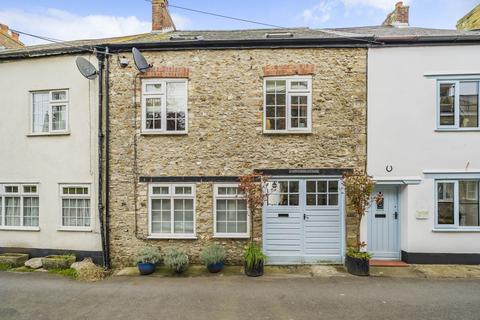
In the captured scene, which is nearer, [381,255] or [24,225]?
[381,255]

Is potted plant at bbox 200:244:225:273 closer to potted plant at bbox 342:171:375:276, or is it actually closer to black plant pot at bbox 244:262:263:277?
black plant pot at bbox 244:262:263:277

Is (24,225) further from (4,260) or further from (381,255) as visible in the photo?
(381,255)

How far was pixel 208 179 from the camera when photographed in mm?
8969

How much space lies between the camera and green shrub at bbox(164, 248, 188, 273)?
8148mm

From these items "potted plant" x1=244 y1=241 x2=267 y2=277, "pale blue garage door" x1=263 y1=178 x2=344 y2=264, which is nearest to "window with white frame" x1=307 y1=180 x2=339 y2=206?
"pale blue garage door" x1=263 y1=178 x2=344 y2=264

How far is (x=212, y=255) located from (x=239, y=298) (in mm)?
1875

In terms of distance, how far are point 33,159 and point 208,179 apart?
615 centimetres

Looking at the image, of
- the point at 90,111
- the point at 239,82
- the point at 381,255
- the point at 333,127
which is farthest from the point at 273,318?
the point at 90,111

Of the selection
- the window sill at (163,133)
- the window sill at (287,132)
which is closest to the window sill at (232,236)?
the window sill at (287,132)

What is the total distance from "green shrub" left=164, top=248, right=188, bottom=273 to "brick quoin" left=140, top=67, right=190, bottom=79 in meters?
5.53

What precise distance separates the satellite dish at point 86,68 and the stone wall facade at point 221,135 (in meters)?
0.56

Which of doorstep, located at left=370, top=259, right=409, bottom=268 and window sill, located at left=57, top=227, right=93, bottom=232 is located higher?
window sill, located at left=57, top=227, right=93, bottom=232

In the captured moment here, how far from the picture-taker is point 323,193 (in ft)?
29.3

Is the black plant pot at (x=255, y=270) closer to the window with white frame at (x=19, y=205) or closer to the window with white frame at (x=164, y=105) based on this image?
the window with white frame at (x=164, y=105)
